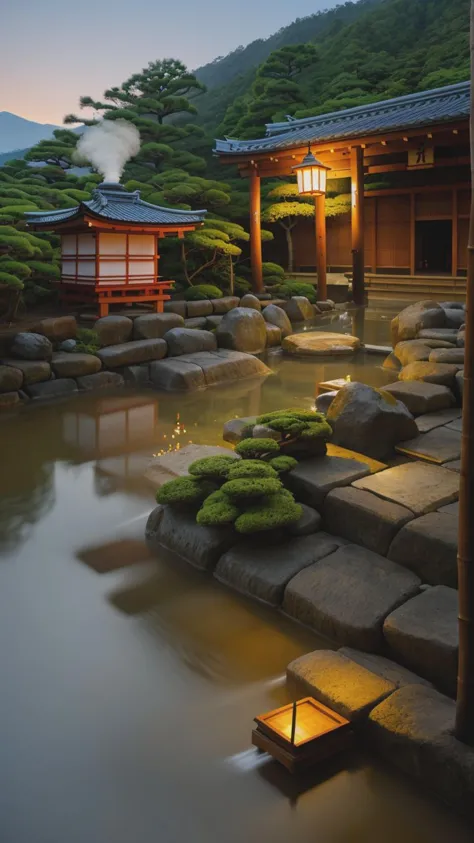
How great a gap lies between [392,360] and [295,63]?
73.3 feet

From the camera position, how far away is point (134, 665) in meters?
3.94

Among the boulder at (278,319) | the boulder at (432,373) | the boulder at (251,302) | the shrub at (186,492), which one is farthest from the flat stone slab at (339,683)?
the boulder at (251,302)

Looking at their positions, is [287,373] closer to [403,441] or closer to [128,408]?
[128,408]

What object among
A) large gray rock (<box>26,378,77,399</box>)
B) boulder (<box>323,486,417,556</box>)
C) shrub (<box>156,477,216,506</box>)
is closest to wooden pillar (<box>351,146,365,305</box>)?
large gray rock (<box>26,378,77,399</box>)

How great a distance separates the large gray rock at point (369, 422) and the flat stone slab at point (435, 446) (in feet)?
0.34

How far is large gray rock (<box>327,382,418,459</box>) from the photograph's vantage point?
6180 millimetres

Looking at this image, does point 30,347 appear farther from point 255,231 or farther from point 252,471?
point 255,231

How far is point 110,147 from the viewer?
55.3ft

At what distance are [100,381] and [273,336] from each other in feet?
13.4

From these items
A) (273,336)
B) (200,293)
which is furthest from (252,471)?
(200,293)

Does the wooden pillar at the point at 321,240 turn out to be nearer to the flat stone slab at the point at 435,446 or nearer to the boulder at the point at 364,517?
the flat stone slab at the point at 435,446

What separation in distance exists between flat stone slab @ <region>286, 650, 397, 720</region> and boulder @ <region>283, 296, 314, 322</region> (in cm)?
1333

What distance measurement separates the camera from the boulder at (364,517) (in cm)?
474

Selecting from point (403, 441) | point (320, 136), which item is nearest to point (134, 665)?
point (403, 441)
